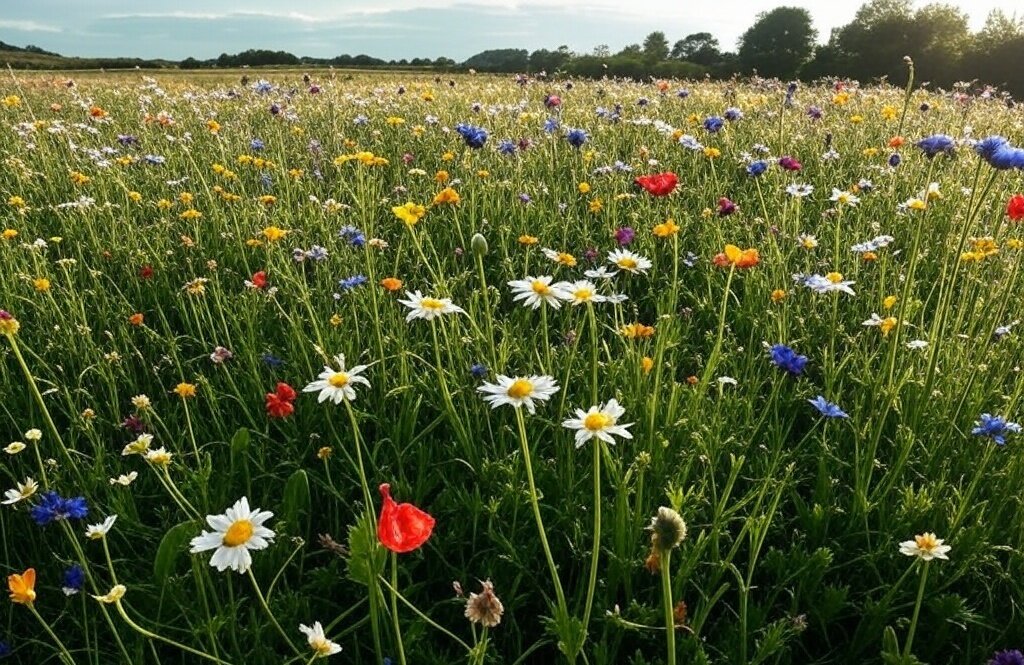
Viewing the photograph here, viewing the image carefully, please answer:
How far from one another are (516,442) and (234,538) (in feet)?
3.24

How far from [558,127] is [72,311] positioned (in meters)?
3.30

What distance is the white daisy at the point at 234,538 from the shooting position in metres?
1.14

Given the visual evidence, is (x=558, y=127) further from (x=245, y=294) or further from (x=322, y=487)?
(x=322, y=487)

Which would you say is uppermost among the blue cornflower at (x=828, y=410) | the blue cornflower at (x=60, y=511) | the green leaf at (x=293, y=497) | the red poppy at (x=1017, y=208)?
the red poppy at (x=1017, y=208)

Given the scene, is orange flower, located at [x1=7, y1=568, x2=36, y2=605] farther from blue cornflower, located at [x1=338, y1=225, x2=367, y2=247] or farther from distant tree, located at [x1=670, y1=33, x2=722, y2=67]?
distant tree, located at [x1=670, y1=33, x2=722, y2=67]

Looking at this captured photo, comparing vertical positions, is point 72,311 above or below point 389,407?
above

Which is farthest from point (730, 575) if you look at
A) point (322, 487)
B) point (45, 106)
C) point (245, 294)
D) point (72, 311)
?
point (45, 106)

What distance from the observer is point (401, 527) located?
96 cm

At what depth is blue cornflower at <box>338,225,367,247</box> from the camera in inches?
120

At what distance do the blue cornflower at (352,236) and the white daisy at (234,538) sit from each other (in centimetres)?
196

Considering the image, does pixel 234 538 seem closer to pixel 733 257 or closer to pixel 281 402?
pixel 281 402

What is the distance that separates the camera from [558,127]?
16.4 ft

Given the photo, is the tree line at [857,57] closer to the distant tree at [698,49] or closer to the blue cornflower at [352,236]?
the distant tree at [698,49]

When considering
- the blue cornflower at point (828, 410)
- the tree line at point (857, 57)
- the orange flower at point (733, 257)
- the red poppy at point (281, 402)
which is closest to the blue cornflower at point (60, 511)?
the red poppy at point (281, 402)
